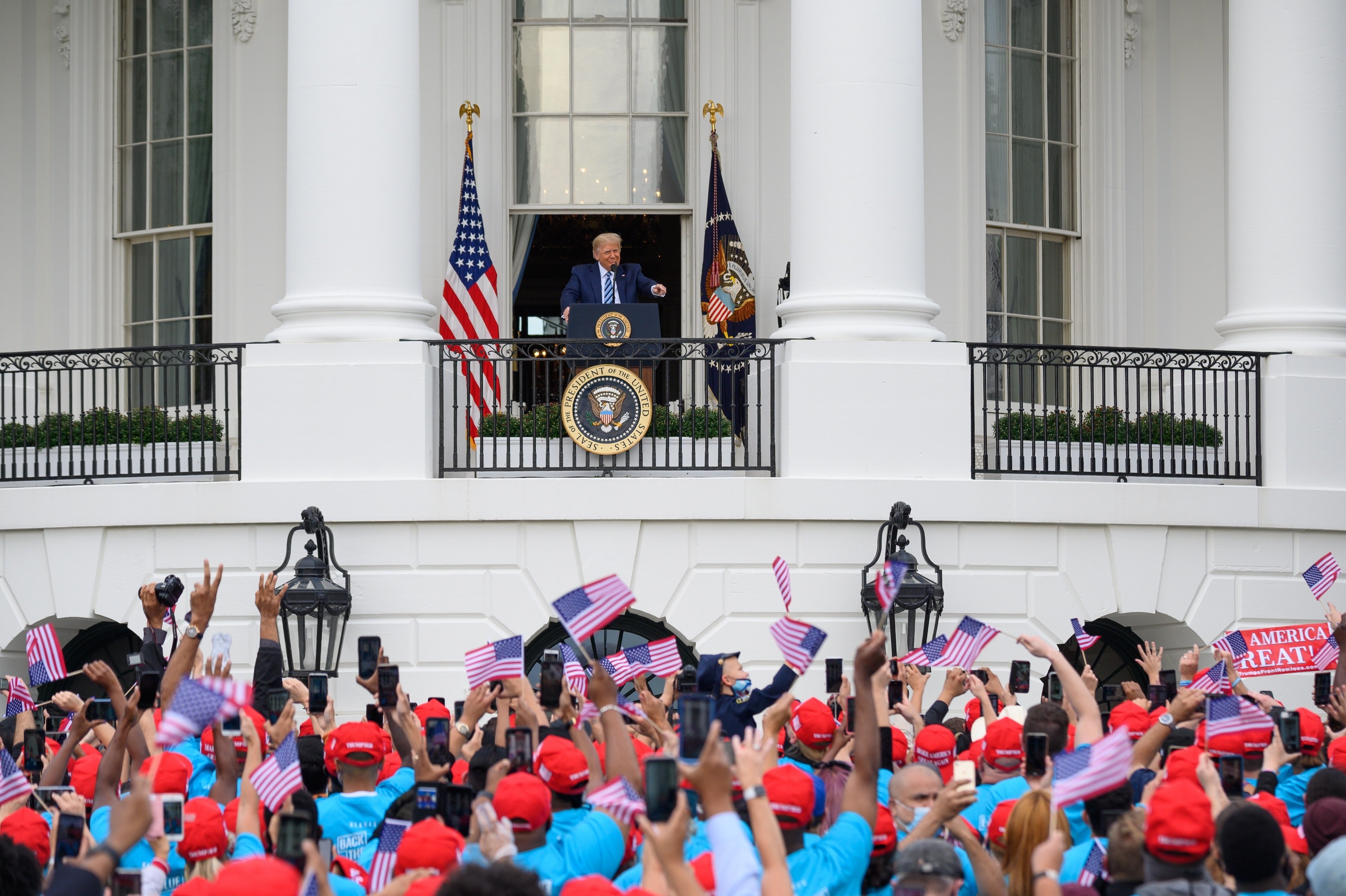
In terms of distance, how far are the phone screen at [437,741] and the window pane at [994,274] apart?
11.7 m

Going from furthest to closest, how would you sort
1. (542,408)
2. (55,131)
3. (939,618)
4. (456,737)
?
(55,131)
(542,408)
(939,618)
(456,737)

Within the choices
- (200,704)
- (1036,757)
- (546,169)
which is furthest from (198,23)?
(1036,757)

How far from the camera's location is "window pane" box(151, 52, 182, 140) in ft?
60.5

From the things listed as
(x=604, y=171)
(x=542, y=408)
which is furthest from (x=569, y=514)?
(x=604, y=171)

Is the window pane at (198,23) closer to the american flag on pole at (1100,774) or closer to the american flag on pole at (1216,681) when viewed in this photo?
the american flag on pole at (1216,681)

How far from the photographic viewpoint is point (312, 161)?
14.4 meters

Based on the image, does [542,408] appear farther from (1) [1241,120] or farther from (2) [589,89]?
(1) [1241,120]

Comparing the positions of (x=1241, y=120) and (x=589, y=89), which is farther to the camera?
(x=589, y=89)

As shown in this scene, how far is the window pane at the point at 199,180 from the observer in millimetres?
18297

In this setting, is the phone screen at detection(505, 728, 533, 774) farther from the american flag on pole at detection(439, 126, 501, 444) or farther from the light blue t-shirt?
the american flag on pole at detection(439, 126, 501, 444)

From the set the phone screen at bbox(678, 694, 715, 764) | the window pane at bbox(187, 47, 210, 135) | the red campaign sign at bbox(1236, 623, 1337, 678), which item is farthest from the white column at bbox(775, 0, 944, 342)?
the phone screen at bbox(678, 694, 715, 764)

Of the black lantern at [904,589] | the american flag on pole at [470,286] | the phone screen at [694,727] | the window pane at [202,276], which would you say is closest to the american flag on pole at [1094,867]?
the phone screen at [694,727]

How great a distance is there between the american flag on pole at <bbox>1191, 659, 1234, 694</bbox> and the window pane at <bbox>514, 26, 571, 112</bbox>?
10.1 meters

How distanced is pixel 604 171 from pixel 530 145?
76cm
